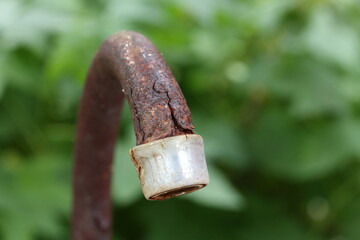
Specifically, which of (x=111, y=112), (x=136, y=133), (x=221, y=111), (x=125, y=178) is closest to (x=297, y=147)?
(x=221, y=111)

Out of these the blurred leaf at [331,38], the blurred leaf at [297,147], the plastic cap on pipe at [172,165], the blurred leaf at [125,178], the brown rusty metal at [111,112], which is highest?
the blurred leaf at [331,38]

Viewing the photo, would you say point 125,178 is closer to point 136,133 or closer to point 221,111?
point 221,111

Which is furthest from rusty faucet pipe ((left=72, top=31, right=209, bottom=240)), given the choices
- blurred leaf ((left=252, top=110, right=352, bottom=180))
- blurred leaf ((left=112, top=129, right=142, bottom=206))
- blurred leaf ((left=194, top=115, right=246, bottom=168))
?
blurred leaf ((left=252, top=110, right=352, bottom=180))

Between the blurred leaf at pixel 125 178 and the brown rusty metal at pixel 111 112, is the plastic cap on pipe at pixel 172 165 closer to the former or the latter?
the brown rusty metal at pixel 111 112

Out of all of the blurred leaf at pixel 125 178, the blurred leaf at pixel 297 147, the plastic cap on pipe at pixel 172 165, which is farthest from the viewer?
the blurred leaf at pixel 297 147

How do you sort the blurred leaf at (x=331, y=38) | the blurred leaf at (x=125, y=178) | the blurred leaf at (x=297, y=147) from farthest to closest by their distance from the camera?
the blurred leaf at (x=297, y=147)
the blurred leaf at (x=331, y=38)
the blurred leaf at (x=125, y=178)

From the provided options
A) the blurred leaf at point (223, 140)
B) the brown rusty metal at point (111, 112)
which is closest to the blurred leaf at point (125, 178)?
the blurred leaf at point (223, 140)

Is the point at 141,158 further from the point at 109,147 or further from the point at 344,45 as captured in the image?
the point at 344,45
